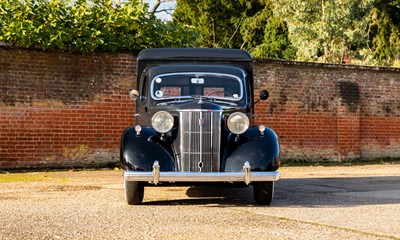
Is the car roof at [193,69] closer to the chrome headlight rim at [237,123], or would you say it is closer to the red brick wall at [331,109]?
the chrome headlight rim at [237,123]

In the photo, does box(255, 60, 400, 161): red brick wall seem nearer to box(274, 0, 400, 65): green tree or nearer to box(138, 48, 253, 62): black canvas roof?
box(138, 48, 253, 62): black canvas roof

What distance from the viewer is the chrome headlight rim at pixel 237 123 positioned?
26.7ft

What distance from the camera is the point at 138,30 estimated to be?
14797 mm

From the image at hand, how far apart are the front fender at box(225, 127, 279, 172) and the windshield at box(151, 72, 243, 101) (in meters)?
1.03

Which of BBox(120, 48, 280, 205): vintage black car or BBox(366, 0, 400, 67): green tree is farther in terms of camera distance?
BBox(366, 0, 400, 67): green tree

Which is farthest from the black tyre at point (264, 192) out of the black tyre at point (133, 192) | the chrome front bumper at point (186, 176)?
the black tyre at point (133, 192)

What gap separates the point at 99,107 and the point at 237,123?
6792mm

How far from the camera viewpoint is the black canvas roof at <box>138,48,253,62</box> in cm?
1001

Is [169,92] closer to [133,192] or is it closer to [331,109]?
[133,192]

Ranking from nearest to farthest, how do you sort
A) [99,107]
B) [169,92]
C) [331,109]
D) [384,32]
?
[169,92] → [99,107] → [331,109] → [384,32]

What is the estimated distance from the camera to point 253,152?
316 inches

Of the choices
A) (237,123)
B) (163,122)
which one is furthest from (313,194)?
(163,122)

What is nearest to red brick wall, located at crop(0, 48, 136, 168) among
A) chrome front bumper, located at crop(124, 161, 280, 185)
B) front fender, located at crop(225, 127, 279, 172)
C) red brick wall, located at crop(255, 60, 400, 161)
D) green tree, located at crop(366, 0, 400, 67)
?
red brick wall, located at crop(255, 60, 400, 161)

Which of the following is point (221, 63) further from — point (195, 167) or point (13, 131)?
point (13, 131)
